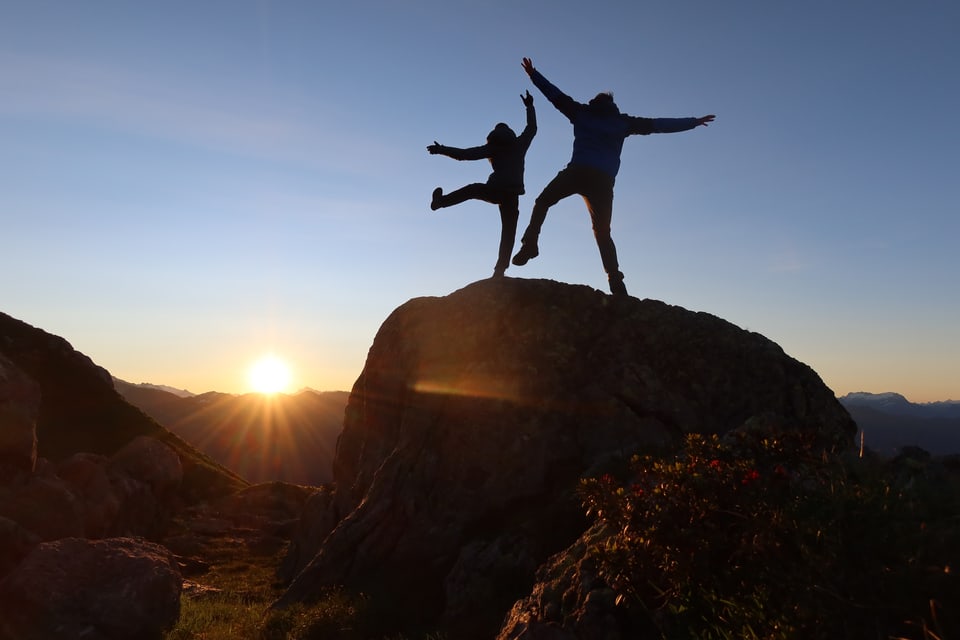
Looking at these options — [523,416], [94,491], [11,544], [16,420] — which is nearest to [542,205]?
[523,416]

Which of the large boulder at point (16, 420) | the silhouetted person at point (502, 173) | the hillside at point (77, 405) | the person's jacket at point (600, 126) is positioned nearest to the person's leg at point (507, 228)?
the silhouetted person at point (502, 173)

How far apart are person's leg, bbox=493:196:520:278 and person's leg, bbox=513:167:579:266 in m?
0.95

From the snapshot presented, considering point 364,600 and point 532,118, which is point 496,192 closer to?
point 532,118

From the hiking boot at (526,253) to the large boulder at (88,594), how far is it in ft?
35.8

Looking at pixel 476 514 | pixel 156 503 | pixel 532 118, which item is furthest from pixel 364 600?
pixel 156 503

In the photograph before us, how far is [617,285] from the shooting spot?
15516mm

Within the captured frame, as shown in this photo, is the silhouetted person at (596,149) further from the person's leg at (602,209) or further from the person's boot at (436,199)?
the person's boot at (436,199)

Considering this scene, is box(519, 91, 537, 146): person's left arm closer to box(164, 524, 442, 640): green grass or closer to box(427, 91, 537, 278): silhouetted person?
box(427, 91, 537, 278): silhouetted person

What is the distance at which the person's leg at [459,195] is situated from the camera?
1616 cm

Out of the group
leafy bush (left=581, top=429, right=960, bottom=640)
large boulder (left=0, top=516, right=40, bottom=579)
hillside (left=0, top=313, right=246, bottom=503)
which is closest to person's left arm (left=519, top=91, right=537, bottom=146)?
leafy bush (left=581, top=429, right=960, bottom=640)

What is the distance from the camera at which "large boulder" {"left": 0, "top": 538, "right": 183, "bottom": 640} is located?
11.9 metres

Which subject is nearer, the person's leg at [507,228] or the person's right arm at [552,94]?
the person's right arm at [552,94]

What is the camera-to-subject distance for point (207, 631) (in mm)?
12664

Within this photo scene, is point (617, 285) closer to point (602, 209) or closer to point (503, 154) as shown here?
point (602, 209)
